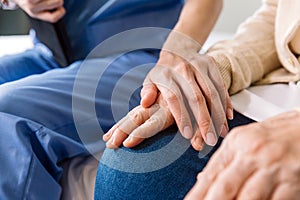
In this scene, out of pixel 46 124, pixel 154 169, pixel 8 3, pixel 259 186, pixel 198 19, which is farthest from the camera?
pixel 8 3

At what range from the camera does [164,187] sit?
0.56 meters

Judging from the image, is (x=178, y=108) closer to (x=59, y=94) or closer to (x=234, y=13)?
(x=59, y=94)

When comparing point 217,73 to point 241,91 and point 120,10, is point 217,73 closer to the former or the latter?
point 241,91

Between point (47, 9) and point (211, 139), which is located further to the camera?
point (47, 9)

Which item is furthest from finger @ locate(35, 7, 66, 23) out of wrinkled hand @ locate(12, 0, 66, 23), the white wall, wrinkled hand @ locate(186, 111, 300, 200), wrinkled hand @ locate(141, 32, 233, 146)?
the white wall

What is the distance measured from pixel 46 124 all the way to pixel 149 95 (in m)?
0.17

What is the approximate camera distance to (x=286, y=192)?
0.38 metres

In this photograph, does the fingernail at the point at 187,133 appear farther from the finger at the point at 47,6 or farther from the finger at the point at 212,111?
the finger at the point at 47,6

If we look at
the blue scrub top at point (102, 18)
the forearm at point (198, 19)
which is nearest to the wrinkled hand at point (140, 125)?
the forearm at point (198, 19)

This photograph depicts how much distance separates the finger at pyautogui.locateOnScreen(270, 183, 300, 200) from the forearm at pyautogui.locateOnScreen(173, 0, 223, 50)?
1.52 ft

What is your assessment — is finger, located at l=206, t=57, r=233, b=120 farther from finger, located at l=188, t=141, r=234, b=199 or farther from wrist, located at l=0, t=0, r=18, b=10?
wrist, located at l=0, t=0, r=18, b=10

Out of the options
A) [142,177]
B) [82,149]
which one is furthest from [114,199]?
[82,149]

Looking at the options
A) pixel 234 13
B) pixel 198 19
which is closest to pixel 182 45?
pixel 198 19

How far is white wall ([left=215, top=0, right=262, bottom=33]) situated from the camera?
1625 mm
